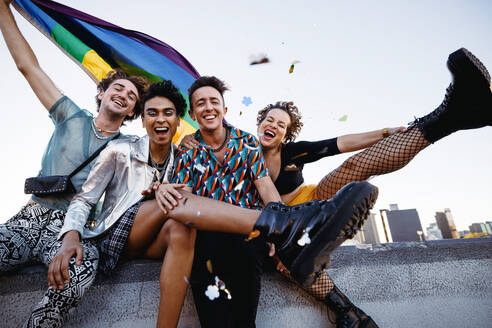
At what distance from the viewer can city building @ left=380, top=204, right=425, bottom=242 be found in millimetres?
18062

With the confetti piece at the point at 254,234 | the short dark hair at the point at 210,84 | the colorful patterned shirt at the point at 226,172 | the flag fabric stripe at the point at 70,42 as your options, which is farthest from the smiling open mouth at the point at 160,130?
the flag fabric stripe at the point at 70,42

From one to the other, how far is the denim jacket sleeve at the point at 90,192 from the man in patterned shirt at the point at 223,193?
1.45 feet

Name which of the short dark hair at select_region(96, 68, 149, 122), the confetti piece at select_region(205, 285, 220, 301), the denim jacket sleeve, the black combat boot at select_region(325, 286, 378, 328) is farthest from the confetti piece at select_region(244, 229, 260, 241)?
the short dark hair at select_region(96, 68, 149, 122)

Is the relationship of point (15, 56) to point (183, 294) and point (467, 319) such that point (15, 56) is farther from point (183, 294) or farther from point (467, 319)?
point (467, 319)

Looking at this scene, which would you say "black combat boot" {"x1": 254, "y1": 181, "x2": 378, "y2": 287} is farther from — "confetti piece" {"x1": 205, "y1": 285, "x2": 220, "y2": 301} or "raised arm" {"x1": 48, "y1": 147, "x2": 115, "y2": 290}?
"raised arm" {"x1": 48, "y1": 147, "x2": 115, "y2": 290}

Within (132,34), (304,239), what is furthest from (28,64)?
(304,239)

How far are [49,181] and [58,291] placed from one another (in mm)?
818

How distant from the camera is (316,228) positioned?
1.18 metres

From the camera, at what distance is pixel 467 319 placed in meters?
1.70

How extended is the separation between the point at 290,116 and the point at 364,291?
5.84ft

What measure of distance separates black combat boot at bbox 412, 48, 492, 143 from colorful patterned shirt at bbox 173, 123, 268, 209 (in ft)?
3.67

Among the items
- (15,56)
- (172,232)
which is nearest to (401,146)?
(172,232)

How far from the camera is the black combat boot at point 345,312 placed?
1.51 m

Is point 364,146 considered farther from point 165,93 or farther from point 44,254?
point 44,254
